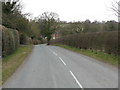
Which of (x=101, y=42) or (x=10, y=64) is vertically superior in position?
(x=101, y=42)

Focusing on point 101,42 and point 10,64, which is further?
point 101,42

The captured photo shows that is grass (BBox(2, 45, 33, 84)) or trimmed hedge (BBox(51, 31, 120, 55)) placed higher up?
trimmed hedge (BBox(51, 31, 120, 55))

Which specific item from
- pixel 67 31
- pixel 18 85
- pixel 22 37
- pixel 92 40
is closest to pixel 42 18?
pixel 67 31

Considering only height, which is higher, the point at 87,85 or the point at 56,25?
the point at 56,25

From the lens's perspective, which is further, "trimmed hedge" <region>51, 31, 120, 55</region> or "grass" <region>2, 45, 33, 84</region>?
"trimmed hedge" <region>51, 31, 120, 55</region>

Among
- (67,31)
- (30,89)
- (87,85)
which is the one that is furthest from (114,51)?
(67,31)

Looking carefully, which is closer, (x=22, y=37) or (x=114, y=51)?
(x=114, y=51)

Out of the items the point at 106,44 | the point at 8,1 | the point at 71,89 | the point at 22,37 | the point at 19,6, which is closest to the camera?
the point at 71,89

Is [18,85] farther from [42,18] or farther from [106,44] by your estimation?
[42,18]

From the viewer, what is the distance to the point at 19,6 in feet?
166

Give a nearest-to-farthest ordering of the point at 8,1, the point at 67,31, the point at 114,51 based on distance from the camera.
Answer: the point at 114,51, the point at 8,1, the point at 67,31

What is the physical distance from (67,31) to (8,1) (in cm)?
3888

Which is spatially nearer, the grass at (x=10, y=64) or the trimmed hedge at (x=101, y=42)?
the grass at (x=10, y=64)

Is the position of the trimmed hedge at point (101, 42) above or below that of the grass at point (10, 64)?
above
